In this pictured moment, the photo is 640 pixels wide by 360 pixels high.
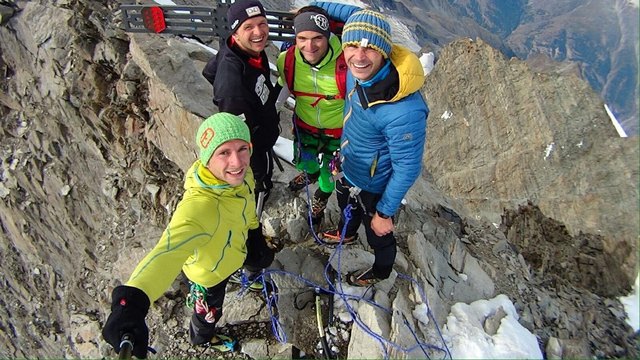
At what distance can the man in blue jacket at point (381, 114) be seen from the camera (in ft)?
13.3

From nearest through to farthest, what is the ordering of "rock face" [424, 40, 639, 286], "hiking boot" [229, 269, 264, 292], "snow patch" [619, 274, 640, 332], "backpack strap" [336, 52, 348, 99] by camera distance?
"backpack strap" [336, 52, 348, 99]
"hiking boot" [229, 269, 264, 292]
"snow patch" [619, 274, 640, 332]
"rock face" [424, 40, 639, 286]

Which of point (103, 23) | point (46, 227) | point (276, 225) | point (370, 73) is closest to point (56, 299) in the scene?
point (46, 227)

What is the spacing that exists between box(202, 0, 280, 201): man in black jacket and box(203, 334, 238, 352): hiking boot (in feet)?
8.74

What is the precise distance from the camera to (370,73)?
4176mm

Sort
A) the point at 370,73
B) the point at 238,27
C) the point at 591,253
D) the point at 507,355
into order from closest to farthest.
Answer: the point at 370,73 → the point at 238,27 → the point at 507,355 → the point at 591,253

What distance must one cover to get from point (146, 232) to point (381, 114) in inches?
280

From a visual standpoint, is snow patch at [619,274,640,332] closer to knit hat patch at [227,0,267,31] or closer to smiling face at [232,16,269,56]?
smiling face at [232,16,269,56]

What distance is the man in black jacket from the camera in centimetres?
466

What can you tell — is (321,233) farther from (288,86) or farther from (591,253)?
(591,253)

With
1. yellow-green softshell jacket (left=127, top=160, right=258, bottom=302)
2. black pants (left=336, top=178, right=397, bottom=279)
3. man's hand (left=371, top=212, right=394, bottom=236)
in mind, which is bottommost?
black pants (left=336, top=178, right=397, bottom=279)

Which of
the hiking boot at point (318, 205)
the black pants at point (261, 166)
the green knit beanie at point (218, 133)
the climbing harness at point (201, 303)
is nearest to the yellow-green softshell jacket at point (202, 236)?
the green knit beanie at point (218, 133)

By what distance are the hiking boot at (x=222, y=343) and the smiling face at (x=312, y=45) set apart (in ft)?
12.6

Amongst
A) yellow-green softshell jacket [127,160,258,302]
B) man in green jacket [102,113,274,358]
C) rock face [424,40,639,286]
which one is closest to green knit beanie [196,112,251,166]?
man in green jacket [102,113,274,358]

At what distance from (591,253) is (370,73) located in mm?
13851
